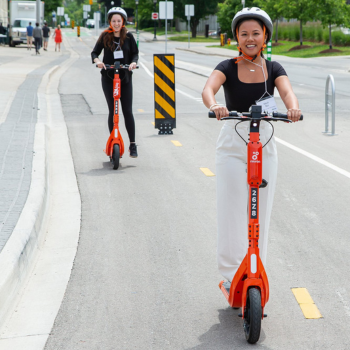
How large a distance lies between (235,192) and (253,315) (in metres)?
0.79

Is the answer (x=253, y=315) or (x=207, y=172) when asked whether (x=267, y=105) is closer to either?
(x=253, y=315)

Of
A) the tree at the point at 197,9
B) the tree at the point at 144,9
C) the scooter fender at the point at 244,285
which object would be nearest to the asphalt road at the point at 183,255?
the scooter fender at the point at 244,285

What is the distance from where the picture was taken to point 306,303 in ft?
14.1

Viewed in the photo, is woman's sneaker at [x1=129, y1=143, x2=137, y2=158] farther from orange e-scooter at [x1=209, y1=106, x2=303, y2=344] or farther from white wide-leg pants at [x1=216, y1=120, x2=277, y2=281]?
orange e-scooter at [x1=209, y1=106, x2=303, y2=344]

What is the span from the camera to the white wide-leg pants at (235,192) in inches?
153

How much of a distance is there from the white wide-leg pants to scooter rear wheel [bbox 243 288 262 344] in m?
0.44

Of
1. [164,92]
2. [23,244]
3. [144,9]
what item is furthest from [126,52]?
[144,9]

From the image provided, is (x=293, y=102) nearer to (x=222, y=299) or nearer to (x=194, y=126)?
(x=222, y=299)

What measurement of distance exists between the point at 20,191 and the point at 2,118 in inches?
242

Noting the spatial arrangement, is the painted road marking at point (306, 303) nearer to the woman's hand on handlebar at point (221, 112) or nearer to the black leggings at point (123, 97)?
the woman's hand on handlebar at point (221, 112)

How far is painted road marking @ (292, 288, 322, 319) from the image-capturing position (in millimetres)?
4116

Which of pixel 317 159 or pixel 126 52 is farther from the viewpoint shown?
pixel 317 159

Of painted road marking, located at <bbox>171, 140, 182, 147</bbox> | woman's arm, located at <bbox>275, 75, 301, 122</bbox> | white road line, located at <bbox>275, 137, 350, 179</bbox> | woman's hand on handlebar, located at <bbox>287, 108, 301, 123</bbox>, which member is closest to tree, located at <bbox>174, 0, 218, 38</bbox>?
painted road marking, located at <bbox>171, 140, 182, 147</bbox>

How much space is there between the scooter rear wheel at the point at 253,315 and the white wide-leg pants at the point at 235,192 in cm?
44
